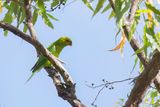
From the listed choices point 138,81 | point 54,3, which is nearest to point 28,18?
point 54,3

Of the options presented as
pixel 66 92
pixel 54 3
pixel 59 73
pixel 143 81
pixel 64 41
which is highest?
pixel 64 41

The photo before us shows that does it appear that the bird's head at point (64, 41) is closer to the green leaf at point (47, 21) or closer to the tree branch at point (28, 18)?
the green leaf at point (47, 21)

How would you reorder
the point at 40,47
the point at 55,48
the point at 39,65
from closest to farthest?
the point at 40,47, the point at 39,65, the point at 55,48

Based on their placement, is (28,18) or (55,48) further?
(55,48)

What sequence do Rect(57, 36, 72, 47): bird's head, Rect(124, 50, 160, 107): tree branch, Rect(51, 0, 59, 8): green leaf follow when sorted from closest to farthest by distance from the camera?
Rect(124, 50, 160, 107): tree branch < Rect(51, 0, 59, 8): green leaf < Rect(57, 36, 72, 47): bird's head

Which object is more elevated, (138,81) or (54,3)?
(54,3)

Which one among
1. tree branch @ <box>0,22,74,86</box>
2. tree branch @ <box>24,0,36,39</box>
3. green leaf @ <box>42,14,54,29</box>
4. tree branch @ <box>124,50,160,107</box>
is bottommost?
tree branch @ <box>124,50,160,107</box>

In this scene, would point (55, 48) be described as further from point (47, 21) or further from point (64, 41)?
point (47, 21)

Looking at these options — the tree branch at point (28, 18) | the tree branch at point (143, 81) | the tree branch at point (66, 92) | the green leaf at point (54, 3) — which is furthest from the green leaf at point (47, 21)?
the tree branch at point (143, 81)

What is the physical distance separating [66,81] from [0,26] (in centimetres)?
34

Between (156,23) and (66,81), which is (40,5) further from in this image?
(156,23)

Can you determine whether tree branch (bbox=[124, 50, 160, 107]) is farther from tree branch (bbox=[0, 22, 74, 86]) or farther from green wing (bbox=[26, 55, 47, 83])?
green wing (bbox=[26, 55, 47, 83])

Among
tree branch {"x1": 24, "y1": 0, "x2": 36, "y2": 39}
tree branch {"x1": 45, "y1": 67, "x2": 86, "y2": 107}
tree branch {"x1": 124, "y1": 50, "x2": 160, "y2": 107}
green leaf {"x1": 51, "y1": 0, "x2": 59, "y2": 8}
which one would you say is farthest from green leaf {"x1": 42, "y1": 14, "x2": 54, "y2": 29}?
tree branch {"x1": 124, "y1": 50, "x2": 160, "y2": 107}

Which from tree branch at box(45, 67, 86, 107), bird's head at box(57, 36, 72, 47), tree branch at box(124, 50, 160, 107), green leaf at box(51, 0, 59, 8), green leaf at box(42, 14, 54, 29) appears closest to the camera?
tree branch at box(124, 50, 160, 107)
